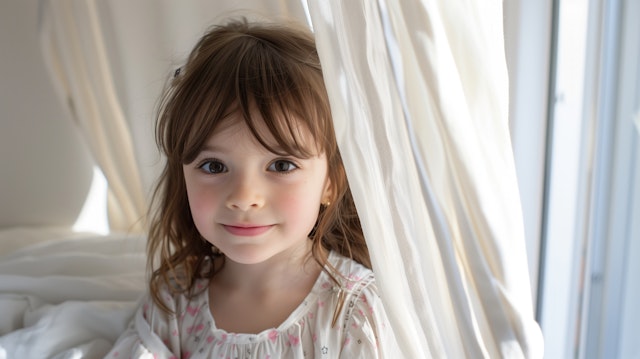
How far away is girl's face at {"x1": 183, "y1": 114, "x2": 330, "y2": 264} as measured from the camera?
974 mm

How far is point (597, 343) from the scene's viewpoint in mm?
1201

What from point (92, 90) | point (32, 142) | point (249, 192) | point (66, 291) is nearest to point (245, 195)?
point (249, 192)

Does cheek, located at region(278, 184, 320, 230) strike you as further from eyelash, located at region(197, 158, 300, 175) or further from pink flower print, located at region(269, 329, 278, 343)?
pink flower print, located at region(269, 329, 278, 343)

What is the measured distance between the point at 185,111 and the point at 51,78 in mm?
699

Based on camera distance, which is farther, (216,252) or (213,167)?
(216,252)

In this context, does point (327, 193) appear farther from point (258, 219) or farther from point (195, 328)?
point (195, 328)

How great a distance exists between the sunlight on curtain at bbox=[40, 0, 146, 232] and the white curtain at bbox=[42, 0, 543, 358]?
88 centimetres

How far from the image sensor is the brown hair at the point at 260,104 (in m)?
0.98

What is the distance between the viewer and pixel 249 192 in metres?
0.96

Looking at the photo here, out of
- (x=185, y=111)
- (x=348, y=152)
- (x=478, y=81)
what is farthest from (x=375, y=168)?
(x=185, y=111)

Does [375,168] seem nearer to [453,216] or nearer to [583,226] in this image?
[453,216]

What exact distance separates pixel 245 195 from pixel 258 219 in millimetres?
46

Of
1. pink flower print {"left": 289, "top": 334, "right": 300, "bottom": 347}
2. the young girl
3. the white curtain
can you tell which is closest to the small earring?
the young girl

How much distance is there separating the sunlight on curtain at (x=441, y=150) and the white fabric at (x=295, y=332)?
29 cm
